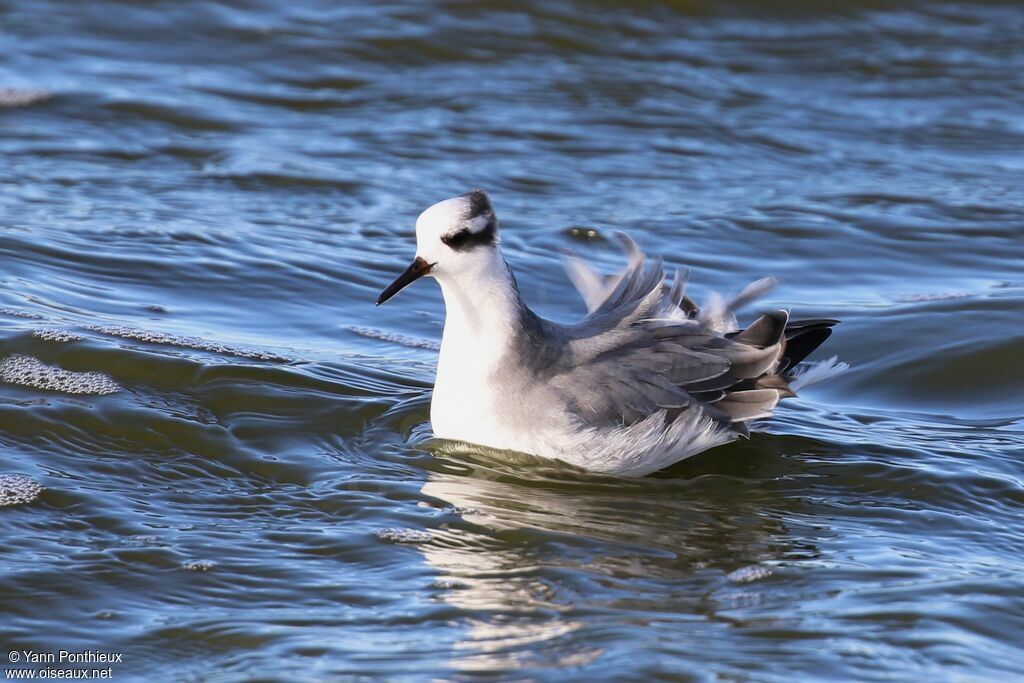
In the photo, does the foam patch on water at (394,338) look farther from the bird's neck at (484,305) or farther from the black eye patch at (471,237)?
the black eye patch at (471,237)

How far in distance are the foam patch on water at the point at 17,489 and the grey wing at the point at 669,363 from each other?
218cm

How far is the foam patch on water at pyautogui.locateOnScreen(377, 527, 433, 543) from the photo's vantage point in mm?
5527

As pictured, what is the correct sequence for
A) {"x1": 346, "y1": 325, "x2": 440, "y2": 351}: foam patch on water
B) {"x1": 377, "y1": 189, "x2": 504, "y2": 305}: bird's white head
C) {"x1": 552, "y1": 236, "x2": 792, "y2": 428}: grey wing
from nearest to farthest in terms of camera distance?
{"x1": 377, "y1": 189, "x2": 504, "y2": 305}: bird's white head < {"x1": 552, "y1": 236, "x2": 792, "y2": 428}: grey wing < {"x1": 346, "y1": 325, "x2": 440, "y2": 351}: foam patch on water

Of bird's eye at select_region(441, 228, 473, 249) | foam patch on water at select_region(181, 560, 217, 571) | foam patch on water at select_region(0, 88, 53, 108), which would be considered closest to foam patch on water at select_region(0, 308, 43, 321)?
bird's eye at select_region(441, 228, 473, 249)

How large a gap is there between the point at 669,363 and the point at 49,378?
2.90 m

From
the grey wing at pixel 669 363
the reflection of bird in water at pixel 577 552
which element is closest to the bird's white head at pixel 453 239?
the grey wing at pixel 669 363

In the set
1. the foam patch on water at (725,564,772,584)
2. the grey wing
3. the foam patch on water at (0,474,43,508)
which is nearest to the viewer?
the foam patch on water at (725,564,772,584)

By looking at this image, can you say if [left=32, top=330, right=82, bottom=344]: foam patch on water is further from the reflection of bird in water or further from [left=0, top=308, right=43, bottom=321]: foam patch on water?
the reflection of bird in water

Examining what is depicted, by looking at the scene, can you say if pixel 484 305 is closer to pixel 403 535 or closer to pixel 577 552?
pixel 403 535

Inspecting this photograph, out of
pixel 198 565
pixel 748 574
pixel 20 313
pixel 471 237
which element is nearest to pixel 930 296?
pixel 471 237

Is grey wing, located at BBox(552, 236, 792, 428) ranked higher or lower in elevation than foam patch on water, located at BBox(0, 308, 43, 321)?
higher

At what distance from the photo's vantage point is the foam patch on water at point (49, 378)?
683cm

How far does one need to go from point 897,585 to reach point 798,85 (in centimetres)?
977

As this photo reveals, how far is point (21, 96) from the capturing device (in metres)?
12.2
